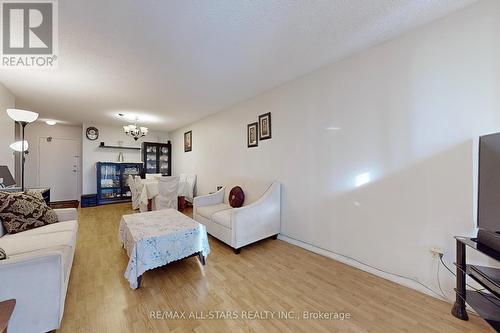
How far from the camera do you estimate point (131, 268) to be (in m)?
1.70

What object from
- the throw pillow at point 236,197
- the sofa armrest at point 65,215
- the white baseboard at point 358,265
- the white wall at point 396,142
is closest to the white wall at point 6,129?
the sofa armrest at point 65,215

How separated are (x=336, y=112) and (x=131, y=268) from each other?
2607mm

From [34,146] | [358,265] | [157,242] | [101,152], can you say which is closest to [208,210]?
[157,242]

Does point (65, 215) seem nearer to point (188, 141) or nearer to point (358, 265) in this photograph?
point (358, 265)

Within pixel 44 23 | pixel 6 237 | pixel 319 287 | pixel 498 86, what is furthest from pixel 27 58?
pixel 498 86

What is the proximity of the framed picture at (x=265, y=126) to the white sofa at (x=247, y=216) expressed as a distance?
732 millimetres

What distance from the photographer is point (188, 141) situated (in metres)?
5.64

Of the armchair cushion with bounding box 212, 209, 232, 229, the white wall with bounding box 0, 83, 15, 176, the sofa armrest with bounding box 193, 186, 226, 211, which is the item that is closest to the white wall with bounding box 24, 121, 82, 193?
the white wall with bounding box 0, 83, 15, 176

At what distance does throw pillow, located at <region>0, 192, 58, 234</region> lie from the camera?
1.85m

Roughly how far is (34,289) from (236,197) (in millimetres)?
2224

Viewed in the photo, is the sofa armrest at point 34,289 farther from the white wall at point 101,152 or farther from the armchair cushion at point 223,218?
the white wall at point 101,152

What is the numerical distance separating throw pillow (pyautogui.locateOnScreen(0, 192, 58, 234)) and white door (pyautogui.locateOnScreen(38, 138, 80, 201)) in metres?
4.70

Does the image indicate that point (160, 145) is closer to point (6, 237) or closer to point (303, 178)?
point (6, 237)

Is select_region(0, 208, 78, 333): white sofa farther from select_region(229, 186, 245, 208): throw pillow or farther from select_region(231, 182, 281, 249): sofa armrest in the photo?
select_region(229, 186, 245, 208): throw pillow
